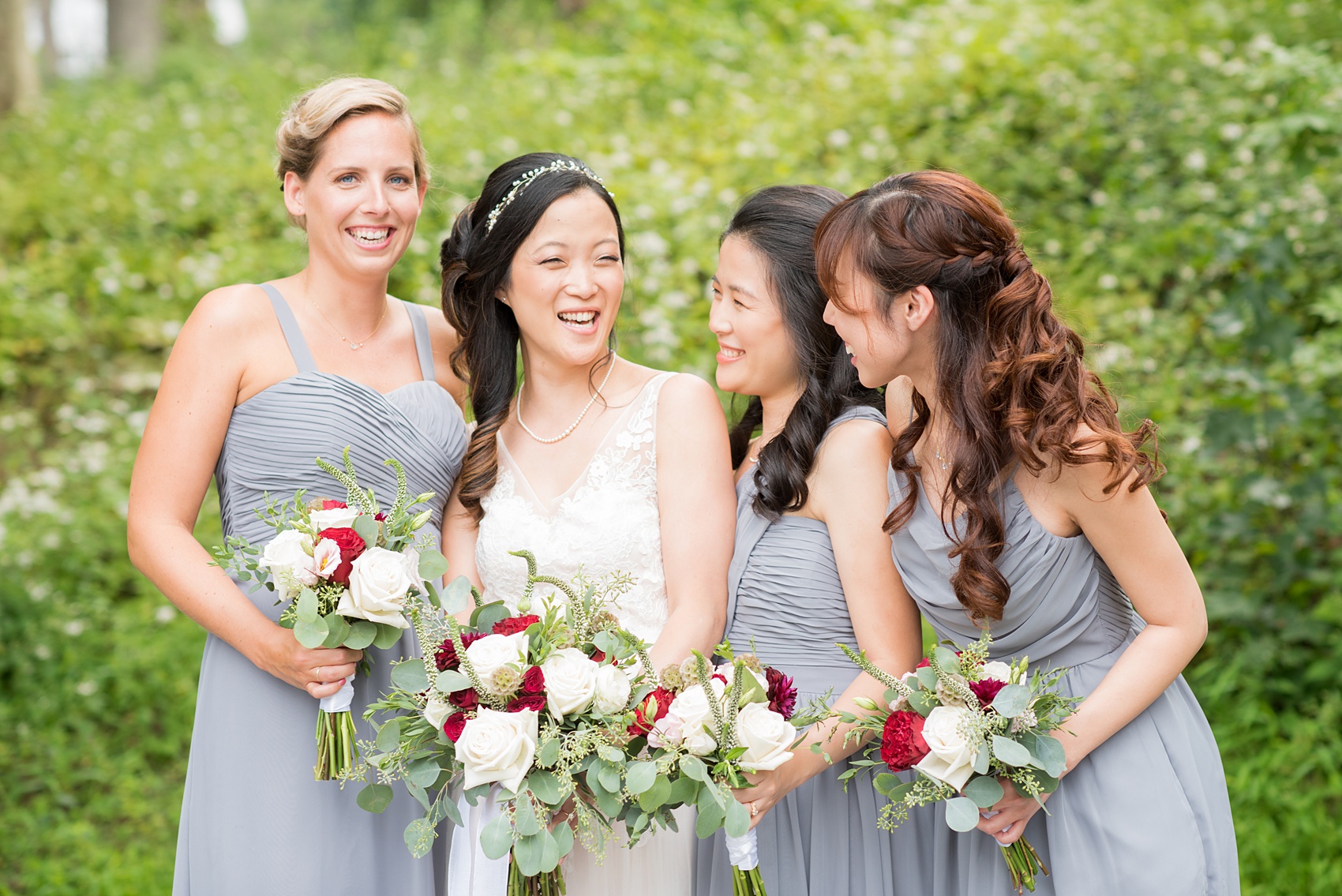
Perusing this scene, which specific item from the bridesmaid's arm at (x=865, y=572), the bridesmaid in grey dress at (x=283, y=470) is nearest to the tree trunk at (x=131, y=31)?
the bridesmaid in grey dress at (x=283, y=470)

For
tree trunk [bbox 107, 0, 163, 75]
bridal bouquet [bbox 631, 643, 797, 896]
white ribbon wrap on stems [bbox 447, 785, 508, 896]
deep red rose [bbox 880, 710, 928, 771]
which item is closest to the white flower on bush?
bridal bouquet [bbox 631, 643, 797, 896]

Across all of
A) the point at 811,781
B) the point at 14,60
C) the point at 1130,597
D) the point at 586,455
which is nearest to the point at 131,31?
the point at 14,60

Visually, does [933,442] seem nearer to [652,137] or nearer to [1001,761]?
[1001,761]

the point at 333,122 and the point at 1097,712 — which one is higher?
the point at 333,122

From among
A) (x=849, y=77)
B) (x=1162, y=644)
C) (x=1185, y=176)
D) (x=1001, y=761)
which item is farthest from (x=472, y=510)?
(x=849, y=77)

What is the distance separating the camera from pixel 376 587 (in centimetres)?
233

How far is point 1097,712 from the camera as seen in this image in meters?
2.40

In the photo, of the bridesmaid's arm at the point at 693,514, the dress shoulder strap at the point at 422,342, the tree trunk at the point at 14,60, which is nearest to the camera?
the bridesmaid's arm at the point at 693,514

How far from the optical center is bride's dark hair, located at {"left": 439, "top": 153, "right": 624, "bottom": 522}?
302 cm

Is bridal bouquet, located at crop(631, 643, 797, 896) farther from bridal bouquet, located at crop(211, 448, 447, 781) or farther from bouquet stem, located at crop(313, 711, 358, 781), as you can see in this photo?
bouquet stem, located at crop(313, 711, 358, 781)

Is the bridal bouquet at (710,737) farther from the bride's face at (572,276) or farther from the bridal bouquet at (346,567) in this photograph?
the bride's face at (572,276)

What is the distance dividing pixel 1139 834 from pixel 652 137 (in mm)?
7050

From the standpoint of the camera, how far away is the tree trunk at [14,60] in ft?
37.7

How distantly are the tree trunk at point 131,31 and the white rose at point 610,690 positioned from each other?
18.4m
